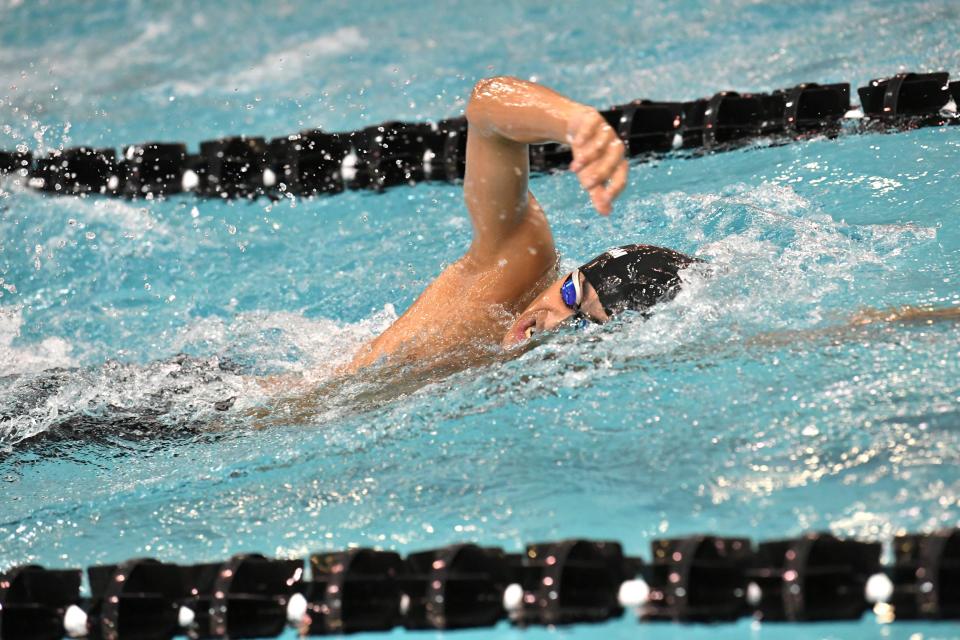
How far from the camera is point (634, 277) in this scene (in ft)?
7.63

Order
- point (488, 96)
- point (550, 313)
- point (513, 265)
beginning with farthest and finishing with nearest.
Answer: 1. point (513, 265)
2. point (550, 313)
3. point (488, 96)

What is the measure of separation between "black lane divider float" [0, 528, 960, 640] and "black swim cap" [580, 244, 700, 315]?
0.62m

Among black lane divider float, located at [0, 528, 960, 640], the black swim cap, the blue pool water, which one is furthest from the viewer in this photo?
the black swim cap

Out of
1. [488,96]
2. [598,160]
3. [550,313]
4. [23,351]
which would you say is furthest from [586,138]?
[23,351]

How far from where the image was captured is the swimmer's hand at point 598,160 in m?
1.75

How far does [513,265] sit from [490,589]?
93 centimetres

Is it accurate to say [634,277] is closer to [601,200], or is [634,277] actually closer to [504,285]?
[504,285]

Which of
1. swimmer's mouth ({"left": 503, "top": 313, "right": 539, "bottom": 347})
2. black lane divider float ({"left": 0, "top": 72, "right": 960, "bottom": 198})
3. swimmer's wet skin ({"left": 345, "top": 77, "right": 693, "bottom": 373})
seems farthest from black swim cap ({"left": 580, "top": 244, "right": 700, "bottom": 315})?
black lane divider float ({"left": 0, "top": 72, "right": 960, "bottom": 198})

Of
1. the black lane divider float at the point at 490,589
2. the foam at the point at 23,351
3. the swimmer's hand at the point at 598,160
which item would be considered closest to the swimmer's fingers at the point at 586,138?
the swimmer's hand at the point at 598,160

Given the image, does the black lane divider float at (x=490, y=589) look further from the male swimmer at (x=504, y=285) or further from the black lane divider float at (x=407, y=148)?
the black lane divider float at (x=407, y=148)

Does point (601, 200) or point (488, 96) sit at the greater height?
point (488, 96)

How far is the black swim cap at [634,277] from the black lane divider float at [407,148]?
1890 millimetres

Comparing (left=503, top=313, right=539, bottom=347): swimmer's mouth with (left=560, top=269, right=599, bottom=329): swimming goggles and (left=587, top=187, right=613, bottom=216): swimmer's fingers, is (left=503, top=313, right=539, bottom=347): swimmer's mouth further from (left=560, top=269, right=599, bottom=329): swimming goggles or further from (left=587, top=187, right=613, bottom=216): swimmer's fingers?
(left=587, top=187, right=613, bottom=216): swimmer's fingers

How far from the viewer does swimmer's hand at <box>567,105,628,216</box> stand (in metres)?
1.75
